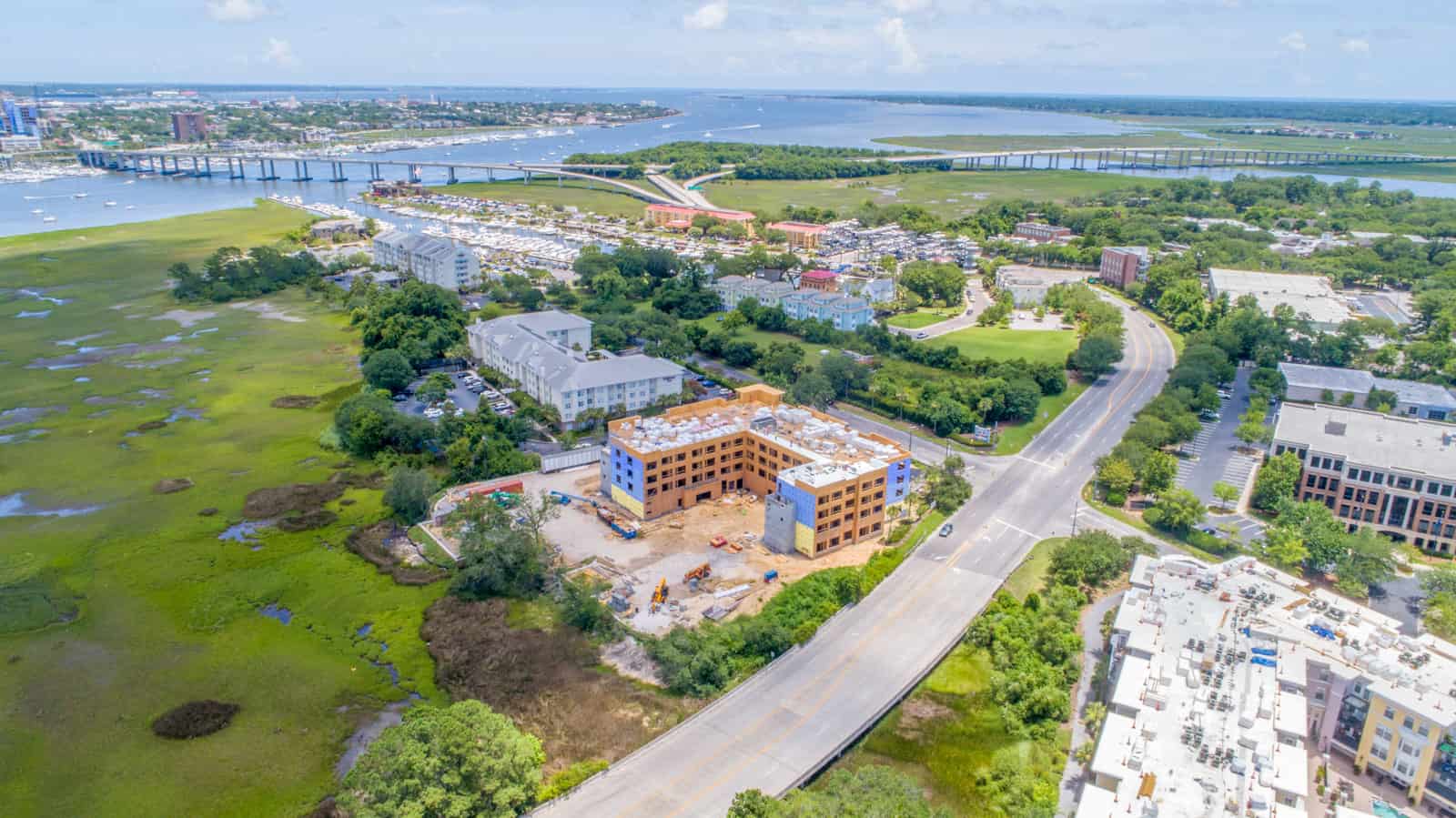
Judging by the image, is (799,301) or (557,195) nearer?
(799,301)

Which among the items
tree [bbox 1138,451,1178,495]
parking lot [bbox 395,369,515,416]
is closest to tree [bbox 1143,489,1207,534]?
tree [bbox 1138,451,1178,495]

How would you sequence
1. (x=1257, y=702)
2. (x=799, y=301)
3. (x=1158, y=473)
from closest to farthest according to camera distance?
(x=1257, y=702)
(x=1158, y=473)
(x=799, y=301)

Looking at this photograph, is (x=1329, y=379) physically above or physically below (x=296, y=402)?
above

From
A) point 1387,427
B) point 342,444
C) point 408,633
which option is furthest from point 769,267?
point 408,633

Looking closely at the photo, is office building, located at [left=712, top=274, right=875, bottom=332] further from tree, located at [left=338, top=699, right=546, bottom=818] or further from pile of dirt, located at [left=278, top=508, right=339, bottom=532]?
tree, located at [left=338, top=699, right=546, bottom=818]

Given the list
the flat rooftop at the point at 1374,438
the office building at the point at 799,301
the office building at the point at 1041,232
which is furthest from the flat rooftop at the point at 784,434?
the office building at the point at 1041,232

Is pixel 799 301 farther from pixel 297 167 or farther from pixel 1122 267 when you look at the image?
pixel 297 167

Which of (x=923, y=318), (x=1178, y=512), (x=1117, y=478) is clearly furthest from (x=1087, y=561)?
(x=923, y=318)

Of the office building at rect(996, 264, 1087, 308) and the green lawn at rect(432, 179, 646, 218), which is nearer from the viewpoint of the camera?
the office building at rect(996, 264, 1087, 308)
